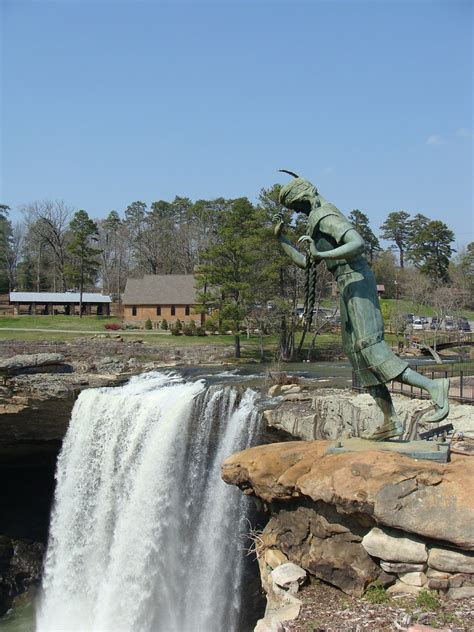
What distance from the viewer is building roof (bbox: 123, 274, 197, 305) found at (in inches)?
→ 2089

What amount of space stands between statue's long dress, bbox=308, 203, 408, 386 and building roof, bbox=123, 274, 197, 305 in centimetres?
4422

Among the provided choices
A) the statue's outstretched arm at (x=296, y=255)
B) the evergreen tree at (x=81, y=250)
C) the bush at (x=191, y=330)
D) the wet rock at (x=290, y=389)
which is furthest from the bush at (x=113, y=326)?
the statue's outstretched arm at (x=296, y=255)

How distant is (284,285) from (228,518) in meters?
22.6

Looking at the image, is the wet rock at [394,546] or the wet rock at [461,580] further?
the wet rock at [394,546]

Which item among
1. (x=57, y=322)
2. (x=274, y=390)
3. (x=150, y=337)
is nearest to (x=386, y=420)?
(x=274, y=390)

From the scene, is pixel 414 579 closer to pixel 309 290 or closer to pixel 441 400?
pixel 441 400

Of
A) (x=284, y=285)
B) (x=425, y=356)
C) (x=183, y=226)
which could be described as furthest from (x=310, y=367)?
(x=183, y=226)

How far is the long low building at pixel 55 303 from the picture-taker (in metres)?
57.7

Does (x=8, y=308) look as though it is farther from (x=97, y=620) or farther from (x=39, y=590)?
(x=97, y=620)

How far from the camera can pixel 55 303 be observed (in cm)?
5912

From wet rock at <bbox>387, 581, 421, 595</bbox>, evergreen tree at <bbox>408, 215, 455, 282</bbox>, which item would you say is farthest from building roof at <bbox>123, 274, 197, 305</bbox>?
wet rock at <bbox>387, 581, 421, 595</bbox>

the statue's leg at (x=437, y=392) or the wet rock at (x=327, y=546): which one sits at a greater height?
the statue's leg at (x=437, y=392)

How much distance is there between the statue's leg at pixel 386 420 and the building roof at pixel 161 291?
4426cm

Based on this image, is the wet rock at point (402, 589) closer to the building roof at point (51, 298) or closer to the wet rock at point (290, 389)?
the wet rock at point (290, 389)
